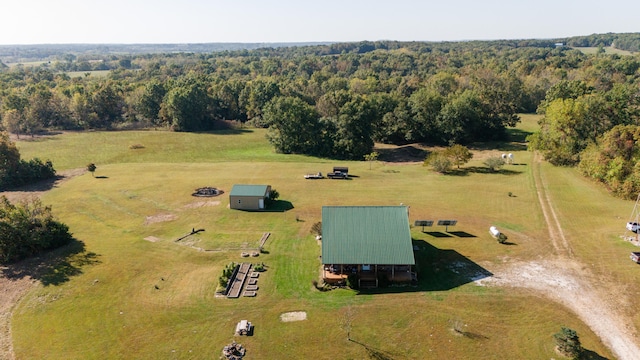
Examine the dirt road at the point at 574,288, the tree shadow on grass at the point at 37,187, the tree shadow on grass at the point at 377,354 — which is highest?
the dirt road at the point at 574,288

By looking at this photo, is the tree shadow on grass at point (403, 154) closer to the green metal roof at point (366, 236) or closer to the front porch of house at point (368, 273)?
the green metal roof at point (366, 236)

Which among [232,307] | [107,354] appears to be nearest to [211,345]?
[232,307]

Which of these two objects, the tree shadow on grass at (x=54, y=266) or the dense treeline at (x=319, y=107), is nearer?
the tree shadow on grass at (x=54, y=266)

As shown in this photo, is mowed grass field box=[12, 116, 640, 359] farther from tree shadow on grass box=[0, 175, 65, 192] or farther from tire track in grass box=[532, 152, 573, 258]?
tree shadow on grass box=[0, 175, 65, 192]

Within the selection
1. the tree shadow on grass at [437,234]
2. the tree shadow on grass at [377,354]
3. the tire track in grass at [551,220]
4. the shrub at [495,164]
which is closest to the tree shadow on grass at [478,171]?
the shrub at [495,164]

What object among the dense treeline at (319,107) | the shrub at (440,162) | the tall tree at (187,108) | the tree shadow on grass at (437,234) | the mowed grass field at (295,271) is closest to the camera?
the mowed grass field at (295,271)

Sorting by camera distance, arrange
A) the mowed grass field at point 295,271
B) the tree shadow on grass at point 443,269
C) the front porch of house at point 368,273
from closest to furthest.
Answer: the mowed grass field at point 295,271 → the tree shadow on grass at point 443,269 → the front porch of house at point 368,273

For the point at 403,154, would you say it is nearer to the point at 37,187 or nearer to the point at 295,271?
the point at 295,271
